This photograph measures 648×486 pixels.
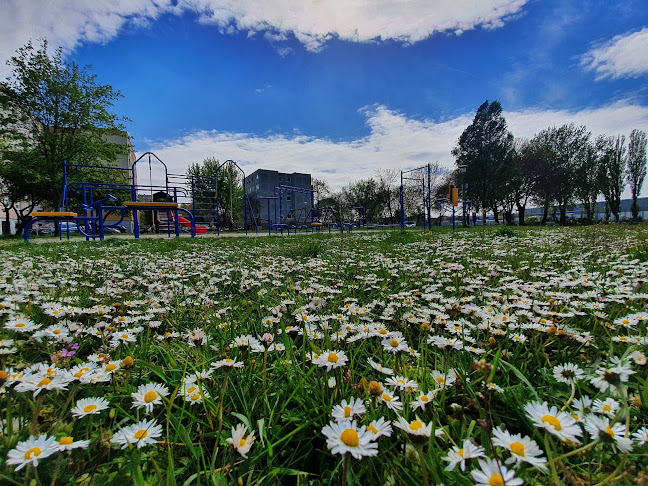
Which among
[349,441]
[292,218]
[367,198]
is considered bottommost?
[349,441]

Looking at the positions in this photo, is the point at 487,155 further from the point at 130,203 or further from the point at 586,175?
the point at 130,203

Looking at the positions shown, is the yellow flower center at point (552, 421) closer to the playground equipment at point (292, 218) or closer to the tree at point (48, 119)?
the playground equipment at point (292, 218)

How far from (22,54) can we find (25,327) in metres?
27.1

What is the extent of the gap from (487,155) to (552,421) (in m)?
38.3

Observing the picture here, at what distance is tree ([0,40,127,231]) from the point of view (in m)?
18.6

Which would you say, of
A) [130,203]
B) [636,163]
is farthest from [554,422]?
[636,163]

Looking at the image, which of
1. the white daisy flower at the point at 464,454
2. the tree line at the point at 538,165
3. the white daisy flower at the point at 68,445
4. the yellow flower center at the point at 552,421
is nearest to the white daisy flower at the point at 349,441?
the white daisy flower at the point at 464,454

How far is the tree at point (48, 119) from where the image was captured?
18594mm

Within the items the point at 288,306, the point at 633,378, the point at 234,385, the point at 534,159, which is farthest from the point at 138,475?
the point at 534,159

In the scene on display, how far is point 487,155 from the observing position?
33.2 meters

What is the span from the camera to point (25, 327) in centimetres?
124

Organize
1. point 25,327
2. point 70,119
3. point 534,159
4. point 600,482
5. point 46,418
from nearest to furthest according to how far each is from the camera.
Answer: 1. point 600,482
2. point 46,418
3. point 25,327
4. point 70,119
5. point 534,159

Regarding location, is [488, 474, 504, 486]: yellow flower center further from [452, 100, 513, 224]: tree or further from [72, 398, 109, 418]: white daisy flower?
[452, 100, 513, 224]: tree

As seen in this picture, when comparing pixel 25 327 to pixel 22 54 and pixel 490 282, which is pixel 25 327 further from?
pixel 22 54
